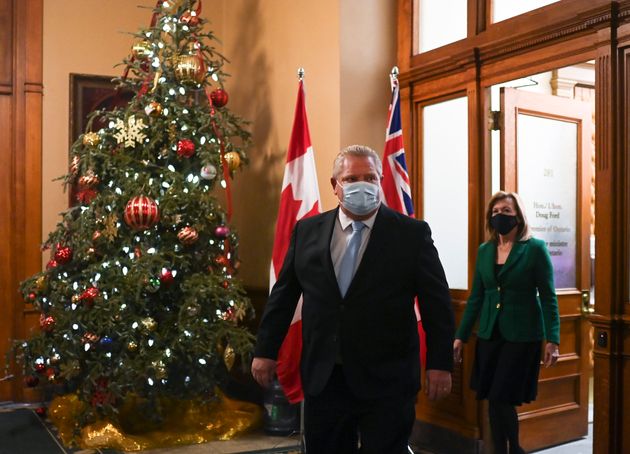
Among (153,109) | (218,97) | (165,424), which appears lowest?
(165,424)

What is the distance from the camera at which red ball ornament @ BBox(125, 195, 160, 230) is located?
16.6ft

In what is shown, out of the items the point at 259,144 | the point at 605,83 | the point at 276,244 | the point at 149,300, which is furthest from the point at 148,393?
the point at 605,83

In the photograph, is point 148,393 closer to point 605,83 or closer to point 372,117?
point 372,117

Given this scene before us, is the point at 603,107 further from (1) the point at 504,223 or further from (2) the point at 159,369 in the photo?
(2) the point at 159,369

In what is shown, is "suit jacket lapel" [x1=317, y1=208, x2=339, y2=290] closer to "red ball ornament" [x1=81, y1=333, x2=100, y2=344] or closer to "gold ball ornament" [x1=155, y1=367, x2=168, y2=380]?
"gold ball ornament" [x1=155, y1=367, x2=168, y2=380]

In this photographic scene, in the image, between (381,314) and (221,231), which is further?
(221,231)

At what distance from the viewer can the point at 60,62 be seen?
6.64 meters

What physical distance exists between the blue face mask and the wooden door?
7.66 ft

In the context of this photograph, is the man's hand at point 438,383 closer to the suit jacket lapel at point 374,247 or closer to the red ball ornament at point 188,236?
the suit jacket lapel at point 374,247

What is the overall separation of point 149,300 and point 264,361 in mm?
2371

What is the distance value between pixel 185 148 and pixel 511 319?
2.33 m

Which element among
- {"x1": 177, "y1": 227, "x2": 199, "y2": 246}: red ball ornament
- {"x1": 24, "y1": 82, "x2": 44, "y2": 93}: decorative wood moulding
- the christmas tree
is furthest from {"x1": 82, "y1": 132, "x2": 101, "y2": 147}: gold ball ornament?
{"x1": 24, "y1": 82, "x2": 44, "y2": 93}: decorative wood moulding

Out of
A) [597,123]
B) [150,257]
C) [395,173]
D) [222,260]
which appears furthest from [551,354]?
[150,257]

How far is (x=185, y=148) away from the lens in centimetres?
530
